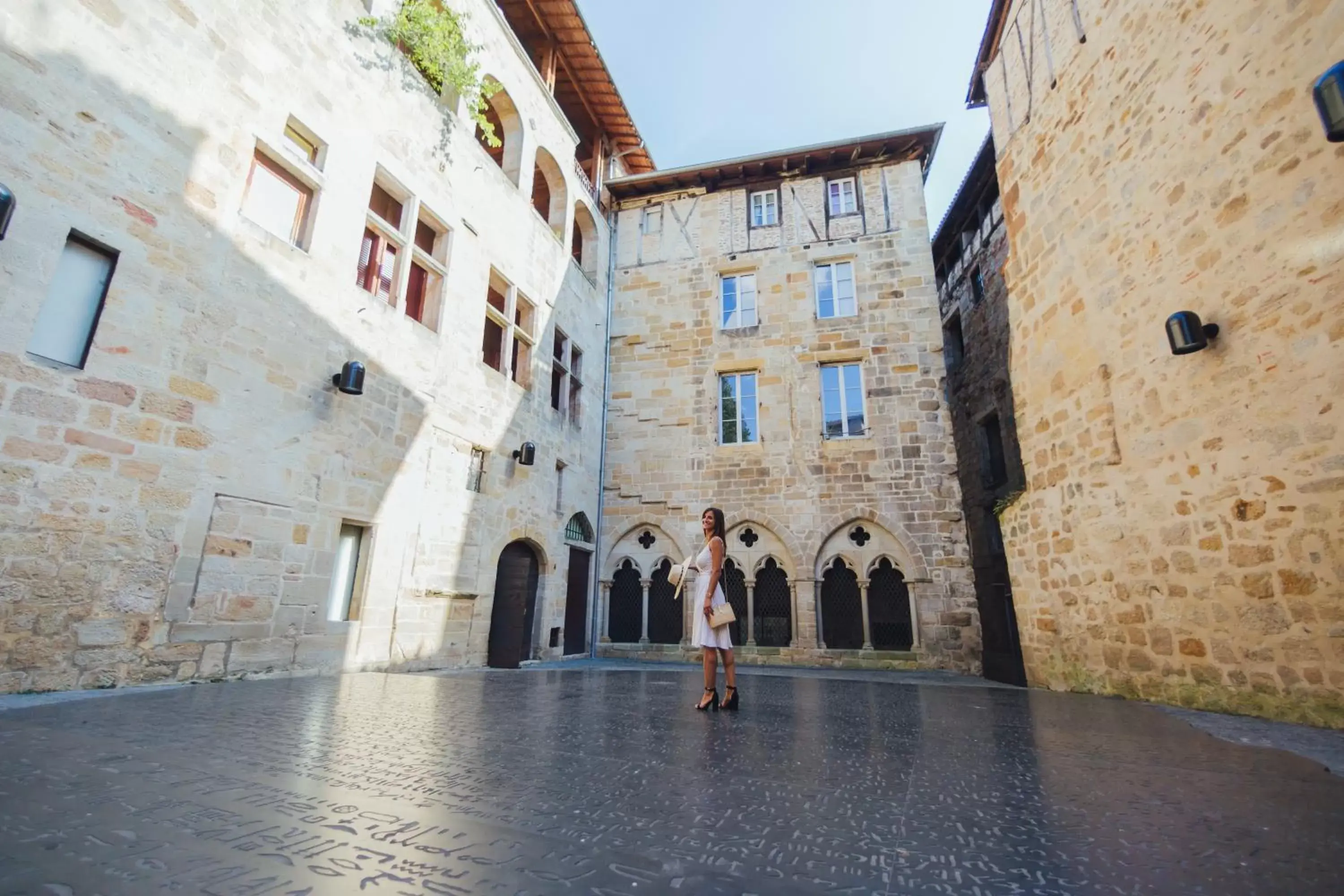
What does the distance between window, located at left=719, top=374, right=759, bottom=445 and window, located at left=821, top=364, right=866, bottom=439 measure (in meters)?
1.24

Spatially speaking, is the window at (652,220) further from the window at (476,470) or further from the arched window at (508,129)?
the window at (476,470)

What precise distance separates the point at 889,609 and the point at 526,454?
6233mm

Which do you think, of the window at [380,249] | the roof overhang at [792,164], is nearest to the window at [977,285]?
the roof overhang at [792,164]

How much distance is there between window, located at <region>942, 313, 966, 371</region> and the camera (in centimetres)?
1247

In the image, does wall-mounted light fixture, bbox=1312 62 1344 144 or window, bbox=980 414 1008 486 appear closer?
wall-mounted light fixture, bbox=1312 62 1344 144

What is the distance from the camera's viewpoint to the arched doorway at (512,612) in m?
7.37

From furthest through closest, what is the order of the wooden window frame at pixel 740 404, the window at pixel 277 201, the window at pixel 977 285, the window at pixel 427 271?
the window at pixel 977 285
the wooden window frame at pixel 740 404
the window at pixel 427 271
the window at pixel 277 201

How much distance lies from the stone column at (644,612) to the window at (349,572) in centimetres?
528

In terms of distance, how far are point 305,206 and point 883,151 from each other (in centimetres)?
1009

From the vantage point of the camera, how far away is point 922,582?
9.07 metres

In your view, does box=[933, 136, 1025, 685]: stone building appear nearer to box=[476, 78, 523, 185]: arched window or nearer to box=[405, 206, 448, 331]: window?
box=[476, 78, 523, 185]: arched window

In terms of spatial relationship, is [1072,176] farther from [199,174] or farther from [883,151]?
[199,174]

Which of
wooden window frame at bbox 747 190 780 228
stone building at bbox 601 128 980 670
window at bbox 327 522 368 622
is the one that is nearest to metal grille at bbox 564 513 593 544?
stone building at bbox 601 128 980 670

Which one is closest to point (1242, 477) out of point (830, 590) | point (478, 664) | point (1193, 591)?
point (1193, 591)
